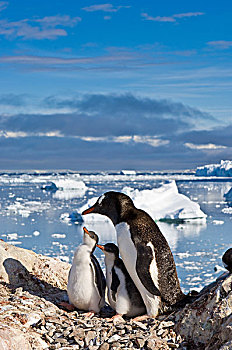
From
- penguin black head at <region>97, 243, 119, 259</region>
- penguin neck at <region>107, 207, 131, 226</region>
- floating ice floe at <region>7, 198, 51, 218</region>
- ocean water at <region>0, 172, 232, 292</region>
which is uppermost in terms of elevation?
penguin neck at <region>107, 207, 131, 226</region>

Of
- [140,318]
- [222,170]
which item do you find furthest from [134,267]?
[222,170]

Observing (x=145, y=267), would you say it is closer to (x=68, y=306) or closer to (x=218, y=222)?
(x=68, y=306)

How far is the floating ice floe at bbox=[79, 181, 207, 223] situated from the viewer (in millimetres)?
17984

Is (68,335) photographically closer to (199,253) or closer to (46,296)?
(46,296)

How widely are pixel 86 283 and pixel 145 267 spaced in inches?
22.8

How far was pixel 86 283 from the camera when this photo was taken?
12.7 feet

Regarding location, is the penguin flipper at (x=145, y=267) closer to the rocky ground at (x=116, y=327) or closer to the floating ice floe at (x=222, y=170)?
the rocky ground at (x=116, y=327)

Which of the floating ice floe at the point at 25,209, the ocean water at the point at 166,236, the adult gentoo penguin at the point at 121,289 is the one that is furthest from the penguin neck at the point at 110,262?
the floating ice floe at the point at 25,209

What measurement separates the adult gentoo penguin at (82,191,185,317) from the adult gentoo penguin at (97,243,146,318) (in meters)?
0.11

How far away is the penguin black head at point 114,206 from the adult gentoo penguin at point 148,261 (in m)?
0.07

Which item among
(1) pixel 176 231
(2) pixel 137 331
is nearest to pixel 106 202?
(2) pixel 137 331

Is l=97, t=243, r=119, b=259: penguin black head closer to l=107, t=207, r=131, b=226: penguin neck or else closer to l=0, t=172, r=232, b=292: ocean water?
l=107, t=207, r=131, b=226: penguin neck

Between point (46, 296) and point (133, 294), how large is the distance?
0.97 metres

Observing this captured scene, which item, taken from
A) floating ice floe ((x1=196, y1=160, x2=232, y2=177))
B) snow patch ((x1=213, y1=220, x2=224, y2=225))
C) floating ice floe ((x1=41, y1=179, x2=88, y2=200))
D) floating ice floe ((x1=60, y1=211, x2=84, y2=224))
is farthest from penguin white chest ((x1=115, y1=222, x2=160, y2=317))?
floating ice floe ((x1=196, y1=160, x2=232, y2=177))
